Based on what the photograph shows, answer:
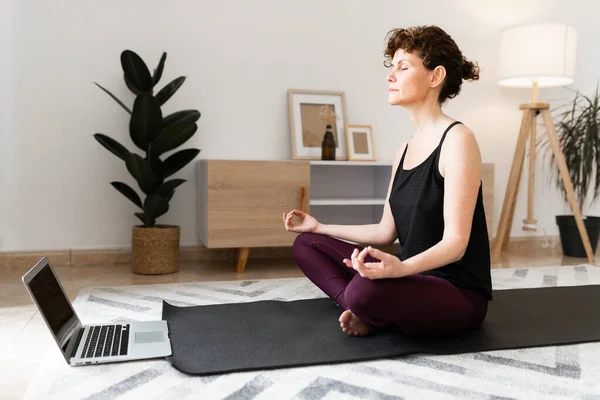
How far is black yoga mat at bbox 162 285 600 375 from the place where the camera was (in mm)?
1735

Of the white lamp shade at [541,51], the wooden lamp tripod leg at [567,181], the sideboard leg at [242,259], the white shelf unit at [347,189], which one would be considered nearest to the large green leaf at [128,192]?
the sideboard leg at [242,259]

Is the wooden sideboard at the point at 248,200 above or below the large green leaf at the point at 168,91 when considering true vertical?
below

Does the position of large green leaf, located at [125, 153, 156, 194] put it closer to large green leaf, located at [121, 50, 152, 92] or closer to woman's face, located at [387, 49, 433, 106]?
large green leaf, located at [121, 50, 152, 92]

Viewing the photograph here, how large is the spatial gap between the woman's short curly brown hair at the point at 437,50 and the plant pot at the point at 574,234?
8.09ft

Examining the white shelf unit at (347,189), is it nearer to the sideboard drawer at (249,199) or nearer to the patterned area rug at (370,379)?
the sideboard drawer at (249,199)

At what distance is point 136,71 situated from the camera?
10.4 feet

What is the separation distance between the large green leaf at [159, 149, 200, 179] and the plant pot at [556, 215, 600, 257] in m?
2.52

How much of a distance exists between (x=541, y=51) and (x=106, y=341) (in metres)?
3.11

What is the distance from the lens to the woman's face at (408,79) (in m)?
1.93

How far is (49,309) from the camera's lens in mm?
1711

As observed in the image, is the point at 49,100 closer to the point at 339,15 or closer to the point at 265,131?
the point at 265,131

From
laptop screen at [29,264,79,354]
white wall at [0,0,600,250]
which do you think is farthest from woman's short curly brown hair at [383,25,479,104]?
Answer: white wall at [0,0,600,250]

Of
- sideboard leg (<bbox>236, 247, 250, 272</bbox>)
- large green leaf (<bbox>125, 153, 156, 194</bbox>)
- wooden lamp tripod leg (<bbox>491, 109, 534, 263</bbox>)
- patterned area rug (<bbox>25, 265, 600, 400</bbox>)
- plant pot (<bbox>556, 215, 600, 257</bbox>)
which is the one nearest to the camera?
patterned area rug (<bbox>25, 265, 600, 400</bbox>)

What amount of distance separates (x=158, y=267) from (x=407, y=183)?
1.67 m
